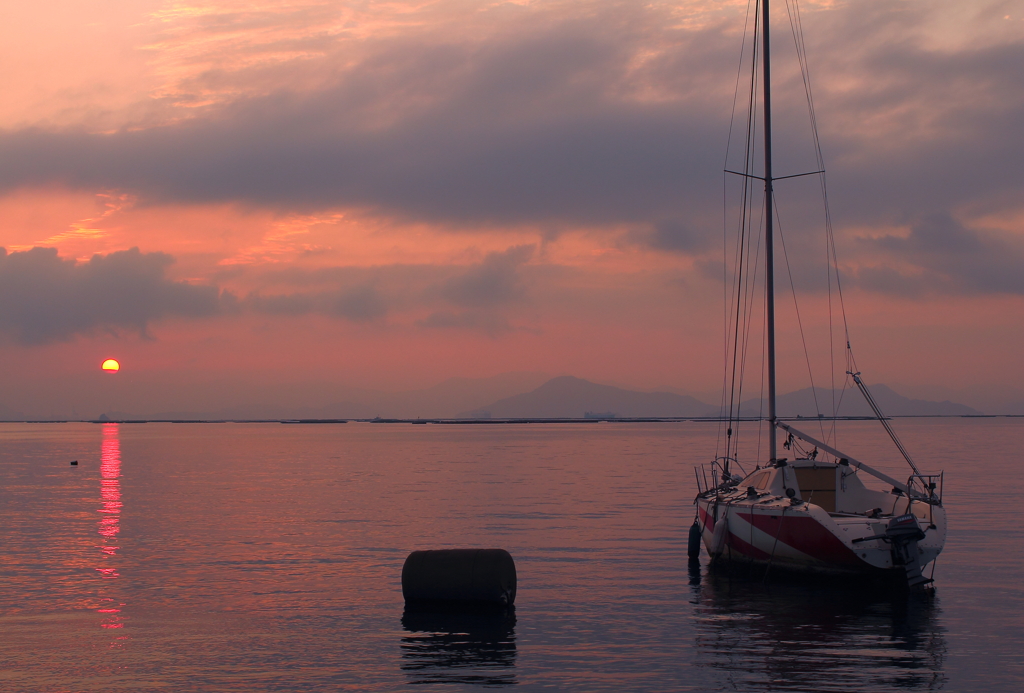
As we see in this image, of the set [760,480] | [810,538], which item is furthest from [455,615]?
[760,480]

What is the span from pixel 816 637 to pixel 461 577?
8.18 meters

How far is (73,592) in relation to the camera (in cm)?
2639

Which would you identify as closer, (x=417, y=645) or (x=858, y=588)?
(x=417, y=645)

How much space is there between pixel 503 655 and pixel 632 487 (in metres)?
43.9

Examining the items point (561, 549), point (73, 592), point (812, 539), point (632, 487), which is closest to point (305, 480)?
point (632, 487)

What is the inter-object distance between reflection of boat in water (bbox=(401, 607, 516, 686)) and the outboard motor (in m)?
10.2

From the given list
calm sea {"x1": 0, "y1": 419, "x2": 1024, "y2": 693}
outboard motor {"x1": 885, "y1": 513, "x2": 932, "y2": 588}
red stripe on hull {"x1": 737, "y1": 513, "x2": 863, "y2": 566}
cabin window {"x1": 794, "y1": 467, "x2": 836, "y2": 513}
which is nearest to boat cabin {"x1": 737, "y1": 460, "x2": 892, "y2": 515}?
cabin window {"x1": 794, "y1": 467, "x2": 836, "y2": 513}

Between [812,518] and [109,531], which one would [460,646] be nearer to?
[812,518]

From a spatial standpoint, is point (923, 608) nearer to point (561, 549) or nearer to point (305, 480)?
point (561, 549)

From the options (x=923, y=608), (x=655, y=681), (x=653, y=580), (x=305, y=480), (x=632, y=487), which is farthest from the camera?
(x=305, y=480)

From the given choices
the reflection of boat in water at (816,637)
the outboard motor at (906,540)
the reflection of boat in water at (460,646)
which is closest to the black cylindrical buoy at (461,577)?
the reflection of boat in water at (460,646)

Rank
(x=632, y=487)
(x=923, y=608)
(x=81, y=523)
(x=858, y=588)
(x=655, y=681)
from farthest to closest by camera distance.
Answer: (x=632, y=487) → (x=81, y=523) → (x=858, y=588) → (x=923, y=608) → (x=655, y=681)

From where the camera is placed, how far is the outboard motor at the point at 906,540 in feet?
81.6

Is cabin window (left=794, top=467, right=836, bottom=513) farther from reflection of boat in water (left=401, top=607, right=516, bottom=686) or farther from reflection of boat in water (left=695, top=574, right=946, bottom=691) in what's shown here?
reflection of boat in water (left=401, top=607, right=516, bottom=686)
